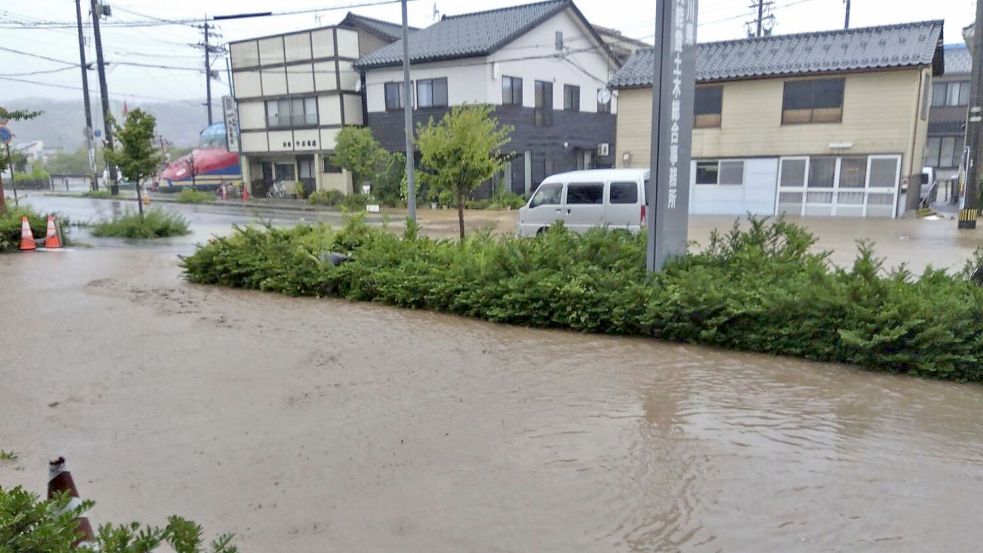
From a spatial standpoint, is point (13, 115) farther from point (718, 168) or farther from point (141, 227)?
point (718, 168)

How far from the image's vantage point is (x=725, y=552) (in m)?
3.51

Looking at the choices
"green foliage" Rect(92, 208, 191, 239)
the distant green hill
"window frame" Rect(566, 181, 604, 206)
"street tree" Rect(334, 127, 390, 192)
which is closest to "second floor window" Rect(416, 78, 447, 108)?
"street tree" Rect(334, 127, 390, 192)

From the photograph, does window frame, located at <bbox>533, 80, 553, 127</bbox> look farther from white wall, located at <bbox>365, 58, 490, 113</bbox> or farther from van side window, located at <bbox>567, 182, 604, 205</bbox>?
van side window, located at <bbox>567, 182, 604, 205</bbox>

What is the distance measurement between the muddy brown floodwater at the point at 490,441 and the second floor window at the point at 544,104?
23538 millimetres

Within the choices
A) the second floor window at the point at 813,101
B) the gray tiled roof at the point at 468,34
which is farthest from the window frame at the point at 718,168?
the gray tiled roof at the point at 468,34

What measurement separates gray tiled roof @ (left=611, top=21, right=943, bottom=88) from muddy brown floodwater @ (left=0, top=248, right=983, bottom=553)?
18406 millimetres

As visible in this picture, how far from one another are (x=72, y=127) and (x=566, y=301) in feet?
498

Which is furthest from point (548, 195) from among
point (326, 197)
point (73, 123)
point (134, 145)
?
point (73, 123)

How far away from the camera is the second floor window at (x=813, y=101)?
2198 cm

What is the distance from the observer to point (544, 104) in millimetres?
30469

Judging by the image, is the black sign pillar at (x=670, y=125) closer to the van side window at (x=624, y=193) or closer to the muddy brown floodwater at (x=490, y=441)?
the muddy brown floodwater at (x=490, y=441)

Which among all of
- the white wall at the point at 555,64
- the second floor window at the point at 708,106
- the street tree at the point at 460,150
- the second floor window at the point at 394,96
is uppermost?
the white wall at the point at 555,64

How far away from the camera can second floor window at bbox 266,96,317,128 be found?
33.1 m

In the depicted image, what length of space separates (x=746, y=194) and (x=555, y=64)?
1131 cm
